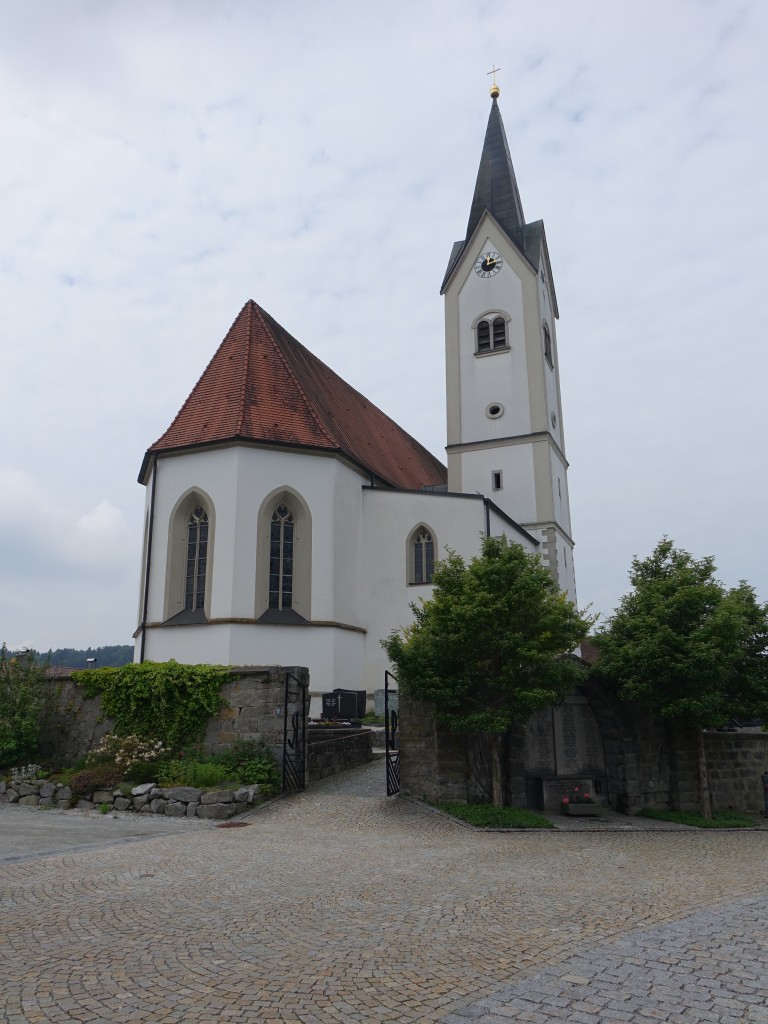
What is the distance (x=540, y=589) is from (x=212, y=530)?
12.1 meters

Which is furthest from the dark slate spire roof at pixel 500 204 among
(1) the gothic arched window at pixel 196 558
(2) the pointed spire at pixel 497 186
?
(1) the gothic arched window at pixel 196 558

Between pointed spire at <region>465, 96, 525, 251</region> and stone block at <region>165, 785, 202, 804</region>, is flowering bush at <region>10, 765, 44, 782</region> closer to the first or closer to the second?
stone block at <region>165, 785, 202, 804</region>

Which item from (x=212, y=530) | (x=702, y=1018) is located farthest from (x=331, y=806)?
(x=212, y=530)

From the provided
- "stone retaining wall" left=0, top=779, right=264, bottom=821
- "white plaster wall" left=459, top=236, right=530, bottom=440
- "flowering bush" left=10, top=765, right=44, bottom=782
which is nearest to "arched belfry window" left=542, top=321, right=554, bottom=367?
"white plaster wall" left=459, top=236, right=530, bottom=440

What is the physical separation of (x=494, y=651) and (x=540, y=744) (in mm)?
2084

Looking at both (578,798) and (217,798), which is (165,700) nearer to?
(217,798)

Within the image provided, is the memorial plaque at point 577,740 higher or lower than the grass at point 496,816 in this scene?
higher

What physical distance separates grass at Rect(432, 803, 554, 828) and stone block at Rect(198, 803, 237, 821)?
3358 mm

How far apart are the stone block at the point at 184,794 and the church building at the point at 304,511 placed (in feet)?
27.1

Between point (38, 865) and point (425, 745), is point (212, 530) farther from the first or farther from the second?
point (38, 865)

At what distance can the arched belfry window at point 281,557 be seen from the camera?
74.5 feet

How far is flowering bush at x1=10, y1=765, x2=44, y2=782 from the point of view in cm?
1475

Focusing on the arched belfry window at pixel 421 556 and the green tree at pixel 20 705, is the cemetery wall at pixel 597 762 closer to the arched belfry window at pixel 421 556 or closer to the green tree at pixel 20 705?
the green tree at pixel 20 705

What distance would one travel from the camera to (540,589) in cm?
1322
